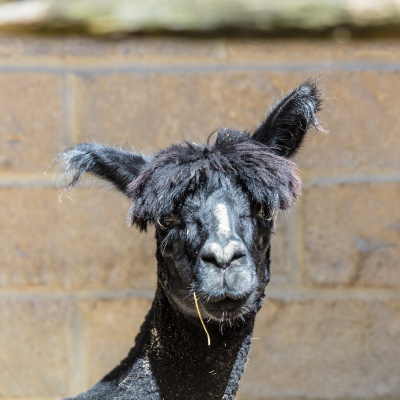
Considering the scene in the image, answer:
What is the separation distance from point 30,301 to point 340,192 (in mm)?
2132

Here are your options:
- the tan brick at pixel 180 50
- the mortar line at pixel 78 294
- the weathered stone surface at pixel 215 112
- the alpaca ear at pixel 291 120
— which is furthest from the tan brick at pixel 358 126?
the mortar line at pixel 78 294

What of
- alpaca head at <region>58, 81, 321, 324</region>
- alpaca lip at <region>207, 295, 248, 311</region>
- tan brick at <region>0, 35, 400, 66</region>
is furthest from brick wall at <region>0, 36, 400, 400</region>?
alpaca lip at <region>207, 295, 248, 311</region>

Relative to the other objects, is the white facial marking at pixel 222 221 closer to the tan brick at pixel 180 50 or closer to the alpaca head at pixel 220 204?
the alpaca head at pixel 220 204

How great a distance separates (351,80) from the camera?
2.91 meters

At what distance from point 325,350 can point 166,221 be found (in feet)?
5.84

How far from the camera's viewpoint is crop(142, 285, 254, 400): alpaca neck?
Answer: 181 cm

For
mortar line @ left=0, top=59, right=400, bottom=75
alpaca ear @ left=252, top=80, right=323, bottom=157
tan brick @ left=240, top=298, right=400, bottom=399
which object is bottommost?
tan brick @ left=240, top=298, right=400, bottom=399

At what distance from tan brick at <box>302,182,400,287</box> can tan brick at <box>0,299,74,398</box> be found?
1.66m

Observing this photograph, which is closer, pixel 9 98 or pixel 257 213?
pixel 257 213

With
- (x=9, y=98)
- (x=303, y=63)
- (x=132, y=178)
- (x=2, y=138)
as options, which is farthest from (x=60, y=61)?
(x=303, y=63)

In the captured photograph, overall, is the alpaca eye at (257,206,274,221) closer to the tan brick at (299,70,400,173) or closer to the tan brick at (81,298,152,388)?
the tan brick at (299,70,400,173)

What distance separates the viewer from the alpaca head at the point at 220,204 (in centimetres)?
153

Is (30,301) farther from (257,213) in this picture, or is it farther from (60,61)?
(257,213)

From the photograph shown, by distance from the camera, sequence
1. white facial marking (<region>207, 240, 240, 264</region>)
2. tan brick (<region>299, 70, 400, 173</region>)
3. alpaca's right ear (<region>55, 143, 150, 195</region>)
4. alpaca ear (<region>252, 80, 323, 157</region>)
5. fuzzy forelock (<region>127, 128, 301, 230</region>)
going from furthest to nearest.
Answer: tan brick (<region>299, 70, 400, 173</region>)
alpaca's right ear (<region>55, 143, 150, 195</region>)
alpaca ear (<region>252, 80, 323, 157</region>)
fuzzy forelock (<region>127, 128, 301, 230</region>)
white facial marking (<region>207, 240, 240, 264</region>)
